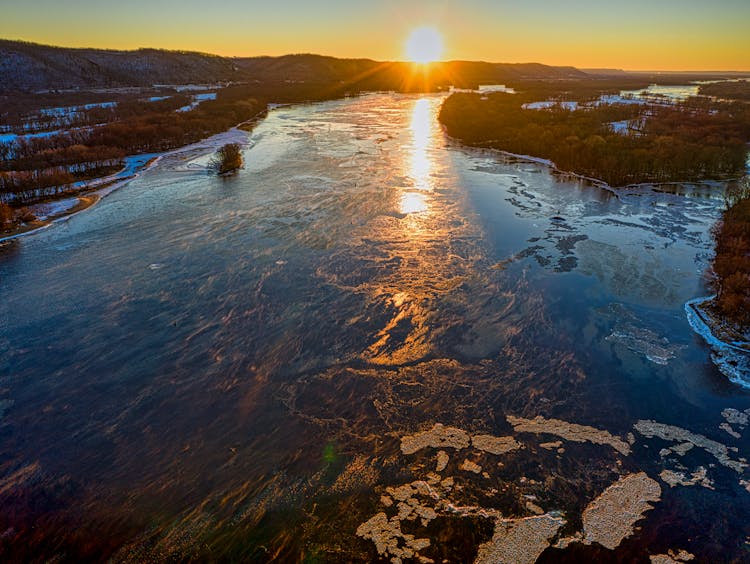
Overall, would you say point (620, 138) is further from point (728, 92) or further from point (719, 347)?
point (728, 92)

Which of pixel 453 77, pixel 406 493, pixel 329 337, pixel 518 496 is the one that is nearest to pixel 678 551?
pixel 518 496

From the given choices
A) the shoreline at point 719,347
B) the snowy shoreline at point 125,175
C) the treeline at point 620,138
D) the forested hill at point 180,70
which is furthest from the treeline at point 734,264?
the forested hill at point 180,70

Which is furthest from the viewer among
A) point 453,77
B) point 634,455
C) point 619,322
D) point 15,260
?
point 453,77

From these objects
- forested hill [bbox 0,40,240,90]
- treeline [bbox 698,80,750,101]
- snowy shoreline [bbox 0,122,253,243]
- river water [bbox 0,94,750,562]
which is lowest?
river water [bbox 0,94,750,562]

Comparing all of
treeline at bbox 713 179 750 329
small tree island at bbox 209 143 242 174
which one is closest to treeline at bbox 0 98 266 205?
small tree island at bbox 209 143 242 174

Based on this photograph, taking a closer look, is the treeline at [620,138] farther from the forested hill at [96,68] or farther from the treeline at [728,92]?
the forested hill at [96,68]

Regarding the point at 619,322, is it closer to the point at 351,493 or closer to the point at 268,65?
the point at 351,493

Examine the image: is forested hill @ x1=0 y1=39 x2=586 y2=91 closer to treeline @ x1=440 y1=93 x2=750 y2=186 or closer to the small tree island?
the small tree island
